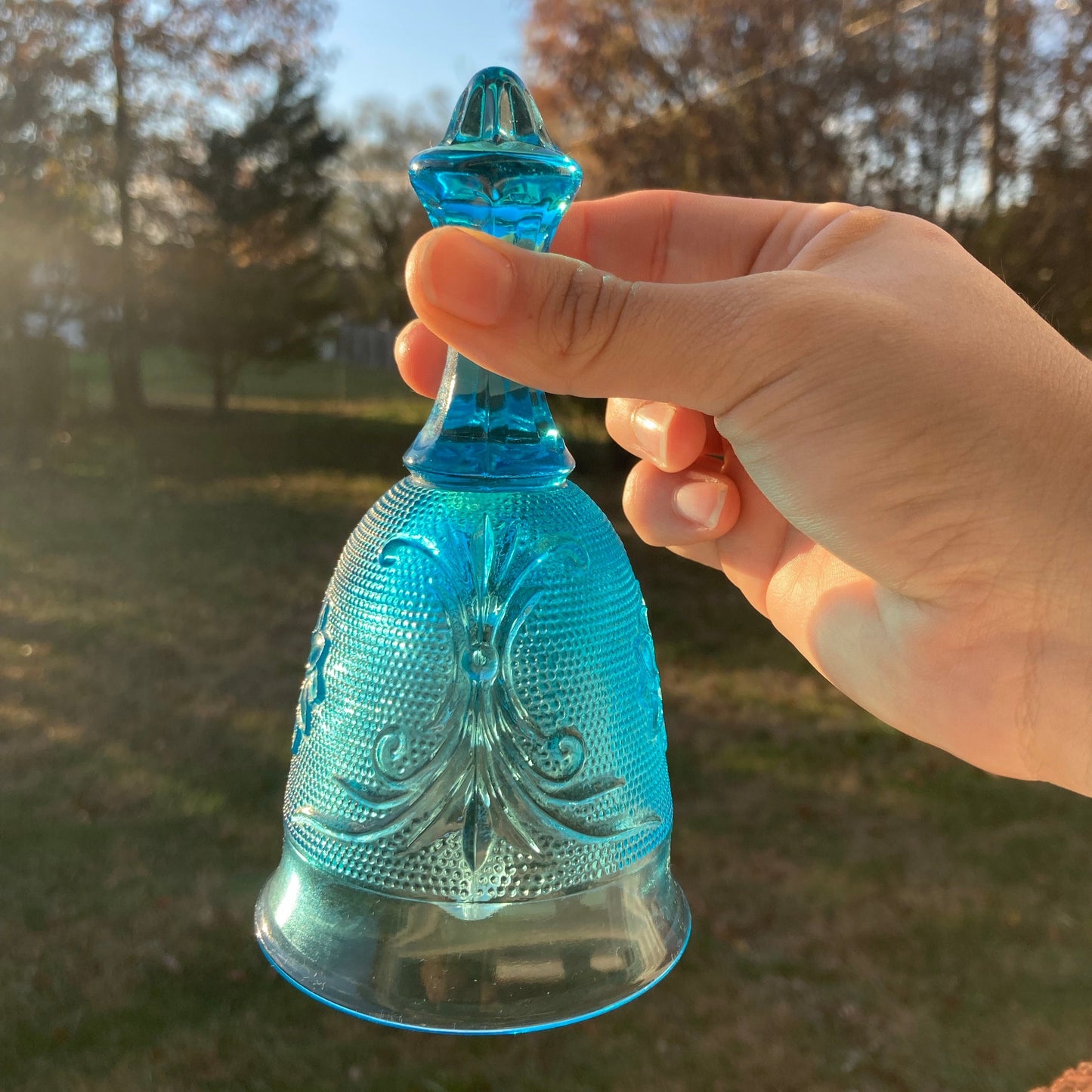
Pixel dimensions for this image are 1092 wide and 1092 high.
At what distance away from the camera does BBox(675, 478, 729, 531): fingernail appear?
1833 mm

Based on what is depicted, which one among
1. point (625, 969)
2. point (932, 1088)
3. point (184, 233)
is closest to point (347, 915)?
point (625, 969)

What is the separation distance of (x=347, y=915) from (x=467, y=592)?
366 mm

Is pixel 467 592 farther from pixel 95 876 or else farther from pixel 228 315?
pixel 228 315

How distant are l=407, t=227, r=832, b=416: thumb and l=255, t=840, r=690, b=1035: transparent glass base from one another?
549mm

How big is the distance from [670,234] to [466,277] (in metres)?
0.95

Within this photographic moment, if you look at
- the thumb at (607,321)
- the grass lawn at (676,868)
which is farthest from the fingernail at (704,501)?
the grass lawn at (676,868)

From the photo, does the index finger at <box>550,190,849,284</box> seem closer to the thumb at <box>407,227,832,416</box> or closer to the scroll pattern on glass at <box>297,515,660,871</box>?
the thumb at <box>407,227,832,416</box>

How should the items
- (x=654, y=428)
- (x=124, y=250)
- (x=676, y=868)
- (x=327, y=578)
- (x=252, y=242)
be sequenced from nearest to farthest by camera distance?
(x=654, y=428) → (x=676, y=868) → (x=327, y=578) → (x=124, y=250) → (x=252, y=242)

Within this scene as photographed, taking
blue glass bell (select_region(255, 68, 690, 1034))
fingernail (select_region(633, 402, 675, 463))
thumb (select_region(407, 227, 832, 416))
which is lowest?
blue glass bell (select_region(255, 68, 690, 1034))

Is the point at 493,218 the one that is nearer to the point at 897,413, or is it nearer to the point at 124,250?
the point at 897,413

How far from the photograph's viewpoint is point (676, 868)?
11.5ft

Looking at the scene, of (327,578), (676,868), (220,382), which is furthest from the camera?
(220,382)

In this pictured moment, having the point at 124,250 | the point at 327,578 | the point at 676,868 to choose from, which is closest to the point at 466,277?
the point at 676,868

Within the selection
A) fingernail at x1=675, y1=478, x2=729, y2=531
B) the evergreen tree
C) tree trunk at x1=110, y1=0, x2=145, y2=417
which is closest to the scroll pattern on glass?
fingernail at x1=675, y1=478, x2=729, y2=531
